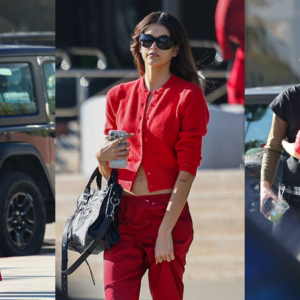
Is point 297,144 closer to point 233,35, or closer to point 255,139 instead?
point 255,139

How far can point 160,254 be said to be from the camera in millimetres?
2535

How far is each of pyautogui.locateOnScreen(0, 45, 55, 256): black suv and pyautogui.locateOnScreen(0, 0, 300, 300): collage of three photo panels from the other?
11mm

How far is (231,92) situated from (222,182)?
2.32 meters

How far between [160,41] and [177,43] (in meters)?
0.10

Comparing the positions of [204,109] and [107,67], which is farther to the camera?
[107,67]

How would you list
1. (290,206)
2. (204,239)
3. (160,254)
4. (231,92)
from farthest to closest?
1. (204,239)
2. (231,92)
3. (290,206)
4. (160,254)

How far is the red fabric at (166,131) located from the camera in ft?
8.45

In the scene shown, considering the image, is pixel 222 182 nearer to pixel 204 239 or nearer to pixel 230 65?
pixel 204 239

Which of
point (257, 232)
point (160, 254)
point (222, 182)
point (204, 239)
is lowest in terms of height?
point (204, 239)

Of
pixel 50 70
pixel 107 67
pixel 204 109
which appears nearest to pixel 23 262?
pixel 50 70

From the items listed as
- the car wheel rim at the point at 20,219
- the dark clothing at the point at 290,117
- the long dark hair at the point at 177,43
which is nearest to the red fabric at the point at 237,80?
the dark clothing at the point at 290,117

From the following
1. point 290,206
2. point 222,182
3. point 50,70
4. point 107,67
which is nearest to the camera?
point 290,206

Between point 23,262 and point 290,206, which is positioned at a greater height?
point 290,206

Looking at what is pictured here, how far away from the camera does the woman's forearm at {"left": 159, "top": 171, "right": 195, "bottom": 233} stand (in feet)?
8.33
